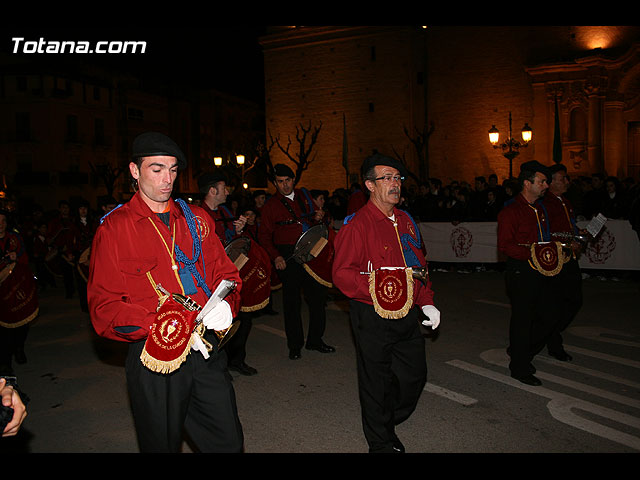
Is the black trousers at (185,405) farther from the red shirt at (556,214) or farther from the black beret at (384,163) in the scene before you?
the red shirt at (556,214)

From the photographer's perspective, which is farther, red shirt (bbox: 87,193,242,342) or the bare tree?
the bare tree

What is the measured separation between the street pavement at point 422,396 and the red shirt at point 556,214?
1.63m

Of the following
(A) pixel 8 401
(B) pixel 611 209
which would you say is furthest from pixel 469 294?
(A) pixel 8 401

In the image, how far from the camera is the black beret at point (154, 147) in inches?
123

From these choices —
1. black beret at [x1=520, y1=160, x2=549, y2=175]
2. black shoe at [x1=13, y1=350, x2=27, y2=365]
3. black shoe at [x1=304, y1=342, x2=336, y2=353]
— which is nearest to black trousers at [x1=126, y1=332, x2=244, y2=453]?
black beret at [x1=520, y1=160, x2=549, y2=175]

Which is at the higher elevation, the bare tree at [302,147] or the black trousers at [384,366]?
the bare tree at [302,147]

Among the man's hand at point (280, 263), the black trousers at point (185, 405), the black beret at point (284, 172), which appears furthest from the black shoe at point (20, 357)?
the black trousers at point (185, 405)

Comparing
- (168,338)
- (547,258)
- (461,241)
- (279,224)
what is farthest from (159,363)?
(461,241)

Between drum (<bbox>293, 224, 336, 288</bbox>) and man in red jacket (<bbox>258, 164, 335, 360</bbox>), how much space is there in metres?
0.15

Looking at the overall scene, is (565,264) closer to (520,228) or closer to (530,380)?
(520,228)

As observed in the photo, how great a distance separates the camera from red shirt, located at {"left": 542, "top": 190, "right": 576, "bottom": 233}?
21.3 ft

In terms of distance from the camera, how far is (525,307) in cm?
607

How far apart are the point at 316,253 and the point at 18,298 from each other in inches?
152

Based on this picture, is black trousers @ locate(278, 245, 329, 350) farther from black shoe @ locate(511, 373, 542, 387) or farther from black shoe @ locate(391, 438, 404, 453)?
black shoe @ locate(391, 438, 404, 453)
